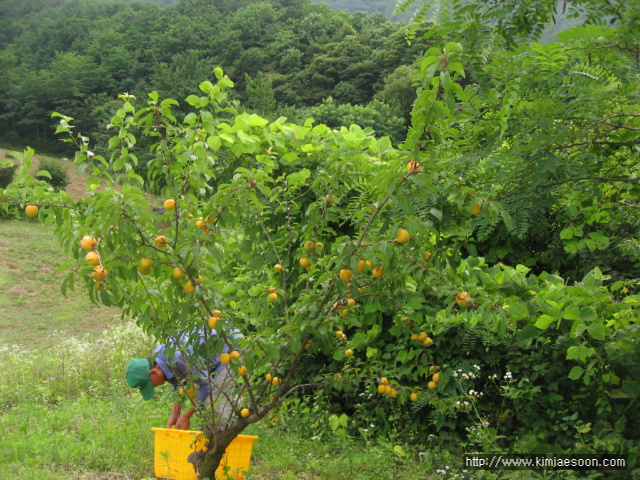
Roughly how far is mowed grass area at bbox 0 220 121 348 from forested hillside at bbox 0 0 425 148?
12.5 meters

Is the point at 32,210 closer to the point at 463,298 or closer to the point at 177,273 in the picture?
the point at 177,273

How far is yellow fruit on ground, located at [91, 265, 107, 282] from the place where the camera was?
1.71m

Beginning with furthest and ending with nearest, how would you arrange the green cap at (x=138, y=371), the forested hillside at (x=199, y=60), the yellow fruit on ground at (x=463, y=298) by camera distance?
1. the forested hillside at (x=199, y=60)
2. the green cap at (x=138, y=371)
3. the yellow fruit on ground at (x=463, y=298)

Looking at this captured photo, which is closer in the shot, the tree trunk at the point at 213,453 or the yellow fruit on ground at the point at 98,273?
the yellow fruit on ground at the point at 98,273

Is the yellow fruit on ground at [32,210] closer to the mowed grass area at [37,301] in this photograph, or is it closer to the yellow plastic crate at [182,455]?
the yellow plastic crate at [182,455]

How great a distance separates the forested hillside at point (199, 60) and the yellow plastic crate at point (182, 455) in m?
22.7

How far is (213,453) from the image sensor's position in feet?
7.97

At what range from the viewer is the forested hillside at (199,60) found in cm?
2866

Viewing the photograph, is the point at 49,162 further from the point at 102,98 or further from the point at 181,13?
the point at 181,13

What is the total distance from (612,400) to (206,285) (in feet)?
6.81

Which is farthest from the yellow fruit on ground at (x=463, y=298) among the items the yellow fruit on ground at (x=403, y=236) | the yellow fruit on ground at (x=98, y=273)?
the yellow fruit on ground at (x=98, y=273)

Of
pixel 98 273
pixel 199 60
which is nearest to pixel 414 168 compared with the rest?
pixel 98 273

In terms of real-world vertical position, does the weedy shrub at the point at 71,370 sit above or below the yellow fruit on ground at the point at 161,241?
below

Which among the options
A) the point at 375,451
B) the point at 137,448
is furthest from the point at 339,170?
the point at 137,448
